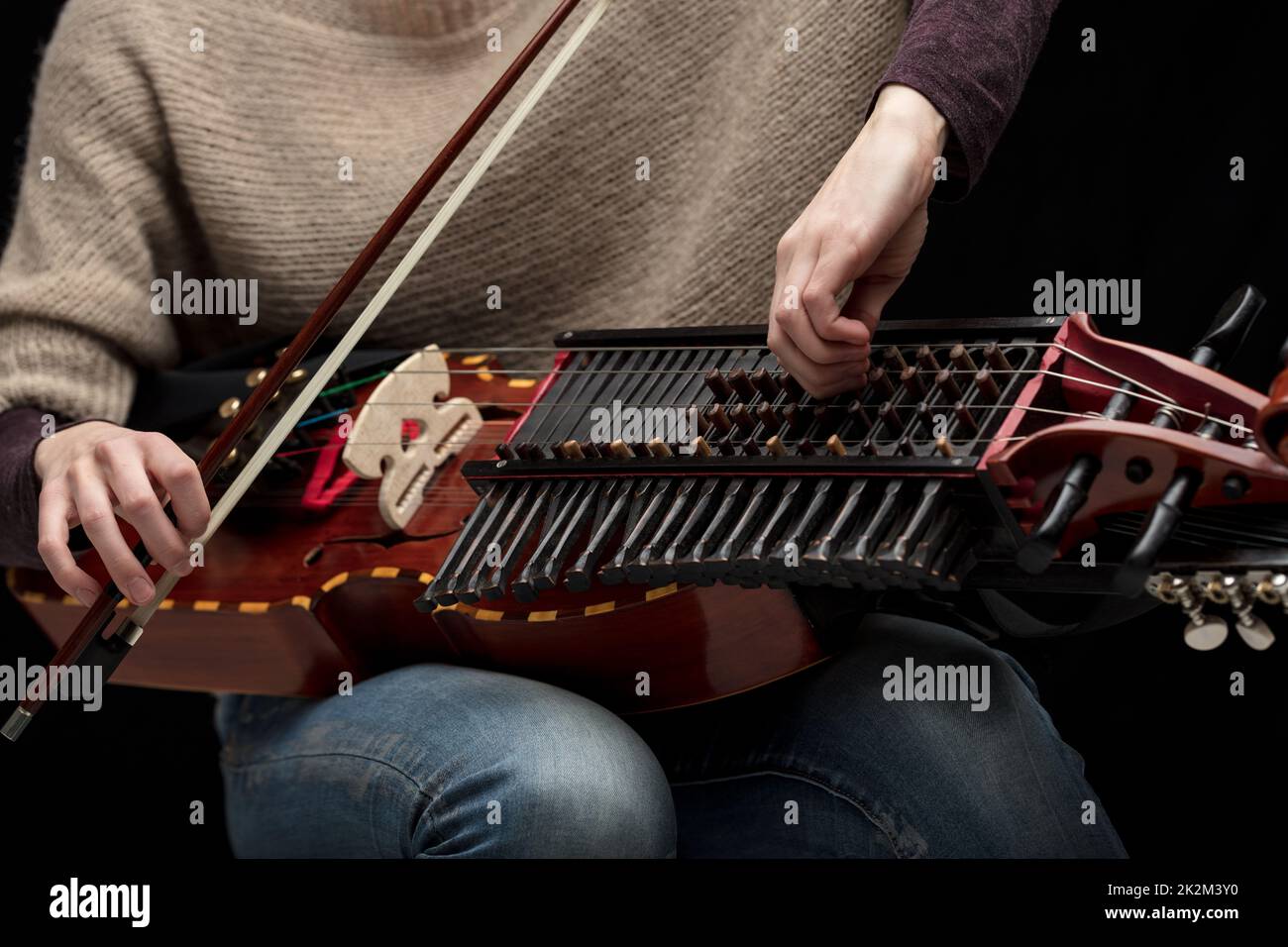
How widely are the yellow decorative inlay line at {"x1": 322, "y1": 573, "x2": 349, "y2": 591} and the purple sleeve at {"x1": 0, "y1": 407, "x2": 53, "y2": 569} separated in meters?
0.22

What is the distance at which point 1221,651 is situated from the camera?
1.32 m

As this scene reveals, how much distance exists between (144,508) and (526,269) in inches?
19.3

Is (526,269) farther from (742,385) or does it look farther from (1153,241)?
(1153,241)

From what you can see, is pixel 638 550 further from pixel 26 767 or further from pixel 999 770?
pixel 26 767

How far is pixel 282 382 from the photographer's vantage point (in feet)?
2.97

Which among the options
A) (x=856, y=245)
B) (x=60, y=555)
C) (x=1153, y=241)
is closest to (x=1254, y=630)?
(x=856, y=245)

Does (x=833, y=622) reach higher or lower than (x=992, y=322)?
lower

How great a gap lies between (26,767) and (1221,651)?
1.45 meters

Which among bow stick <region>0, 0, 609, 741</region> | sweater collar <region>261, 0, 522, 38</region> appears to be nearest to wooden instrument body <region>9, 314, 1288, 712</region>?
bow stick <region>0, 0, 609, 741</region>

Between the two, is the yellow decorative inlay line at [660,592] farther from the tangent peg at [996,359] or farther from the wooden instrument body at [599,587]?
the tangent peg at [996,359]

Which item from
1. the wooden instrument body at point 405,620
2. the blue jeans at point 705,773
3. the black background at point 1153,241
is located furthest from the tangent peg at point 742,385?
the black background at point 1153,241

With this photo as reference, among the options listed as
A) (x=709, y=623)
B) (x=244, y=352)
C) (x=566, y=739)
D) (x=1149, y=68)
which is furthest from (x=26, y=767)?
(x=1149, y=68)

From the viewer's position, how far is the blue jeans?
853 millimetres

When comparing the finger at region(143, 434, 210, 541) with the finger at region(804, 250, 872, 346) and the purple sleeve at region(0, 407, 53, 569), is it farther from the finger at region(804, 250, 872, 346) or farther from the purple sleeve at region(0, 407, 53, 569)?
the finger at region(804, 250, 872, 346)
